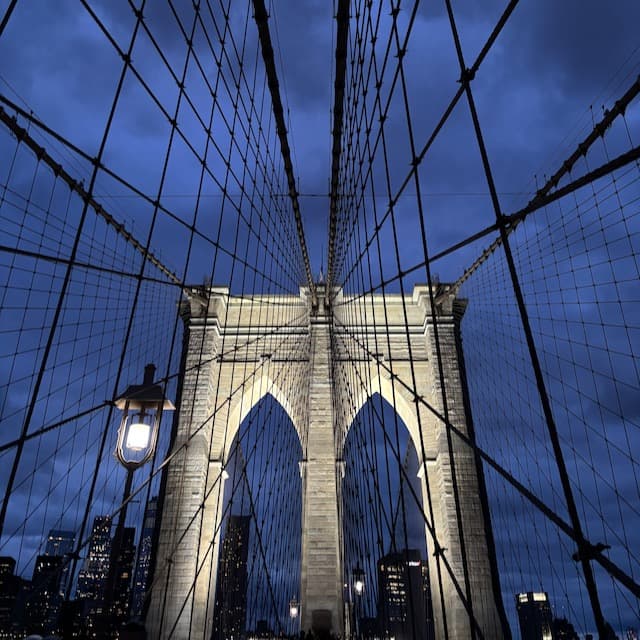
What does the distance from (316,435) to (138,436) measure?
883 cm

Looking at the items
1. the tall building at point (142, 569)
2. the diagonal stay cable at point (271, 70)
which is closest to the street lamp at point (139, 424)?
the tall building at point (142, 569)

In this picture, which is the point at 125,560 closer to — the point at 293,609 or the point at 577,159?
the point at 293,609

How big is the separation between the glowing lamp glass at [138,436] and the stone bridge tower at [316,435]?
5.01 metres

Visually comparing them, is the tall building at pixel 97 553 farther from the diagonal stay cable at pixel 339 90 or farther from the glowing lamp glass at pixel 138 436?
the diagonal stay cable at pixel 339 90

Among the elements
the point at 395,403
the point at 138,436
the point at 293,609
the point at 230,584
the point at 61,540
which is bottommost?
the point at 293,609

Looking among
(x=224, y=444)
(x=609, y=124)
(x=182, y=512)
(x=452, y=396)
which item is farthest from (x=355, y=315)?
(x=609, y=124)

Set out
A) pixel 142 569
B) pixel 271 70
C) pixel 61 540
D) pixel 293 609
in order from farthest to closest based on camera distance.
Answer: pixel 142 569 < pixel 61 540 < pixel 293 609 < pixel 271 70

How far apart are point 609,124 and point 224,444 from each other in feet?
34.7

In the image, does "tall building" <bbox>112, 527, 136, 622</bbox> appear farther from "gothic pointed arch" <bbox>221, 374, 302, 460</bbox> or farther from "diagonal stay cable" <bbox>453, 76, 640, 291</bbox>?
"gothic pointed arch" <bbox>221, 374, 302, 460</bbox>

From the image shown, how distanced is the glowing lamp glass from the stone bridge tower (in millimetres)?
5005

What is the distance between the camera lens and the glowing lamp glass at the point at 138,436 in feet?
11.4

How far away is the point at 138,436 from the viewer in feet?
11.6

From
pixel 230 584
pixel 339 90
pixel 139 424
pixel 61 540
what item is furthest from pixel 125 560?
pixel 61 540

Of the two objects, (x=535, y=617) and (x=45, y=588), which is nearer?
(x=45, y=588)
